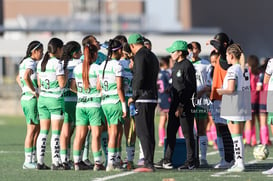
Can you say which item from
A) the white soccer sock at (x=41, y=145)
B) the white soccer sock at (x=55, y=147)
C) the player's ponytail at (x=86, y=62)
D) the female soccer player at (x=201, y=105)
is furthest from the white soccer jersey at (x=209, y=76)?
the white soccer sock at (x=41, y=145)

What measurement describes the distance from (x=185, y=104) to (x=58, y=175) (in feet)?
8.25

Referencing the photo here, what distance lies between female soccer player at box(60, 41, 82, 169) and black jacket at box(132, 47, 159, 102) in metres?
1.27

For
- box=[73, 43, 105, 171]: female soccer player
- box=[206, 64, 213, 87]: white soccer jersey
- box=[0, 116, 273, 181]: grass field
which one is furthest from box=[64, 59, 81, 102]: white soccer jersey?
box=[206, 64, 213, 87]: white soccer jersey

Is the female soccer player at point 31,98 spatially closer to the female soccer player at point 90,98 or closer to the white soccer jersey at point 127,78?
the female soccer player at point 90,98

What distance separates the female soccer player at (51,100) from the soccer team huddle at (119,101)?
0.02 m

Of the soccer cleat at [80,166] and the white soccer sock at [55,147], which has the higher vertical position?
the white soccer sock at [55,147]

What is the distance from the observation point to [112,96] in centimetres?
1608

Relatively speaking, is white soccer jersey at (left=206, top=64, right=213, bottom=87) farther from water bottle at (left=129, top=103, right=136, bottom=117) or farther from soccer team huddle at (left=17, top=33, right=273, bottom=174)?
water bottle at (left=129, top=103, right=136, bottom=117)

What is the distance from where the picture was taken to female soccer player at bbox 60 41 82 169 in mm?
16562

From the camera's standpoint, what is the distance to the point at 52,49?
645 inches

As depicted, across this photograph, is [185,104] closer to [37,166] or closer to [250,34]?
[37,166]

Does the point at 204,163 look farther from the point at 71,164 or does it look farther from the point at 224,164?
the point at 71,164

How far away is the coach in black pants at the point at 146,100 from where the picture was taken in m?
15.9

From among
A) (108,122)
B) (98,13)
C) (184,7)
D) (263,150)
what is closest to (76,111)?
(108,122)
